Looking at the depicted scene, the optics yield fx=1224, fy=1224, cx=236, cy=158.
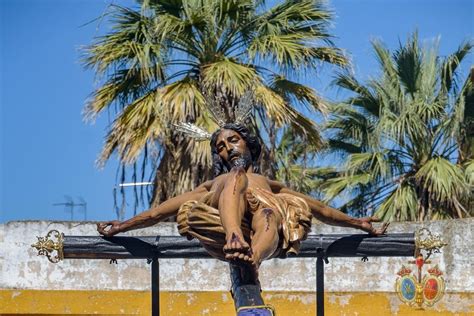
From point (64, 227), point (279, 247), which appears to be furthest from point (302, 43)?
point (279, 247)

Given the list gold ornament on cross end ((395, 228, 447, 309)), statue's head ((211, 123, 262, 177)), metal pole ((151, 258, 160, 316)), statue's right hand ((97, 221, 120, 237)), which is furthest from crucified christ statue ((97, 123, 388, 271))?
gold ornament on cross end ((395, 228, 447, 309))

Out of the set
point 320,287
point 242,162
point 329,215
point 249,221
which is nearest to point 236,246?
point 249,221

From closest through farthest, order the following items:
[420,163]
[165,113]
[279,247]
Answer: [279,247]
[165,113]
[420,163]

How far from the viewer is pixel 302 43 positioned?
1087 cm

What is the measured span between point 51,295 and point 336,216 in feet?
11.1

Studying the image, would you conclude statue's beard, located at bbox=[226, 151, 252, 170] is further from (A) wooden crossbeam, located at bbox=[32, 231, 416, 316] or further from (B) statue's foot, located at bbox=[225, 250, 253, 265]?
(A) wooden crossbeam, located at bbox=[32, 231, 416, 316]

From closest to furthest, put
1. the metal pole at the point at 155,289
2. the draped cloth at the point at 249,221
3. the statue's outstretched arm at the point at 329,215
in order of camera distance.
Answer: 1. the draped cloth at the point at 249,221
2. the statue's outstretched arm at the point at 329,215
3. the metal pole at the point at 155,289

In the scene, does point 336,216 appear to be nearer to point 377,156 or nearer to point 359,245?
point 359,245

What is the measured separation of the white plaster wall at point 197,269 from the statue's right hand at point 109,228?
263 cm

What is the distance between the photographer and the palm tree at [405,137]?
11414mm

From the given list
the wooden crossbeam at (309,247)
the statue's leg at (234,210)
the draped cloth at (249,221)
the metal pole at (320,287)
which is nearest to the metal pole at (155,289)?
the wooden crossbeam at (309,247)

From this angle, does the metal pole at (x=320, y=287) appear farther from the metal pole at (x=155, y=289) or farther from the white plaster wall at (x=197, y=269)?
the white plaster wall at (x=197, y=269)

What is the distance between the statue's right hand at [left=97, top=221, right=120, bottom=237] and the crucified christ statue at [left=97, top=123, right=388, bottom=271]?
1.79 feet

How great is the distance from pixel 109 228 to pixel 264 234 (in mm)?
1532
